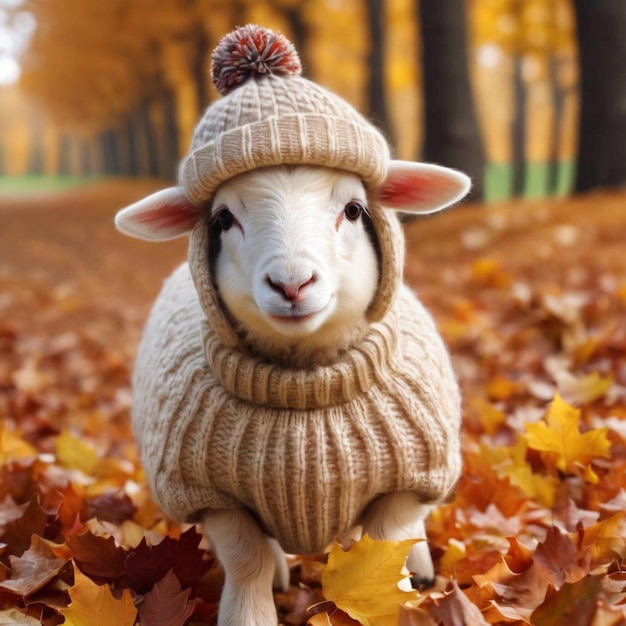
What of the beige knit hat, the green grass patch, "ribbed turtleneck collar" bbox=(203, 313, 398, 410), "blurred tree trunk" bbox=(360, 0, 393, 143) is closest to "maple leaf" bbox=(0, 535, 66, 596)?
"ribbed turtleneck collar" bbox=(203, 313, 398, 410)

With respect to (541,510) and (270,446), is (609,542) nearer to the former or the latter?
(541,510)

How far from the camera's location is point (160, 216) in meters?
2.12

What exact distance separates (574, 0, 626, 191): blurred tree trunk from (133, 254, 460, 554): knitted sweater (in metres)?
6.40

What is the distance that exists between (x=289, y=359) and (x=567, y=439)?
1.11 m

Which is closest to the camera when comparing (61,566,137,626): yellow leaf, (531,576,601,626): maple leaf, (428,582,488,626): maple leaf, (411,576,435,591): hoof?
(531,576,601,626): maple leaf

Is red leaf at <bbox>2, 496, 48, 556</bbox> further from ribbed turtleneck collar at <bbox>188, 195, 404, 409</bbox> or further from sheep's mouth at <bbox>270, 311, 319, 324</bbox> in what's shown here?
sheep's mouth at <bbox>270, 311, 319, 324</bbox>

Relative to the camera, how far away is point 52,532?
2.49 metres

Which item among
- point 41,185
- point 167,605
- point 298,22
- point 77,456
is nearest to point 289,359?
point 167,605

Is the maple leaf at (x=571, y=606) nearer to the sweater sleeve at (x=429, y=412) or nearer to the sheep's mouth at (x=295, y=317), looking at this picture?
the sweater sleeve at (x=429, y=412)

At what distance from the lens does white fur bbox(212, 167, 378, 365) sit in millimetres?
1785

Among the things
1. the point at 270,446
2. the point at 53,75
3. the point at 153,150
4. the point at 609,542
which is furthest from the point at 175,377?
the point at 53,75

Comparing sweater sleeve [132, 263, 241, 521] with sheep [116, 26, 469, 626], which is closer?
sheep [116, 26, 469, 626]

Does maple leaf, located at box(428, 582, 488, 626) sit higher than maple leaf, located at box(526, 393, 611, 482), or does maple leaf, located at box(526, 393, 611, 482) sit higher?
maple leaf, located at box(428, 582, 488, 626)

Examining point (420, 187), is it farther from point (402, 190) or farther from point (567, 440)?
point (567, 440)
